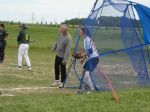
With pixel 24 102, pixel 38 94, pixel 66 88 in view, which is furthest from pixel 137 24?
pixel 24 102

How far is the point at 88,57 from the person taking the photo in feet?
45.6

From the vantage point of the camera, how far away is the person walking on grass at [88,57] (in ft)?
45.4

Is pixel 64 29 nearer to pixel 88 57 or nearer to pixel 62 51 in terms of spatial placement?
pixel 62 51

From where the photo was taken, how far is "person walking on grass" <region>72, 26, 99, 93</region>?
544 inches

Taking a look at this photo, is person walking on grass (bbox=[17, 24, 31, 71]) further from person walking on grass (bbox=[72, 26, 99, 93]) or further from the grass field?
person walking on grass (bbox=[72, 26, 99, 93])

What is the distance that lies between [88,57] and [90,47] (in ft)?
0.97

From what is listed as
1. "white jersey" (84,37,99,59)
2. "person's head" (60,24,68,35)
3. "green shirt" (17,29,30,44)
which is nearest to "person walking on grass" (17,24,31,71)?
"green shirt" (17,29,30,44)

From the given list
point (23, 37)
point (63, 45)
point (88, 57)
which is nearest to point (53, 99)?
point (88, 57)

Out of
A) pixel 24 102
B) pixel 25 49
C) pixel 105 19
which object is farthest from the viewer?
pixel 25 49

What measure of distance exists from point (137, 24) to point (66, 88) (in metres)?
2.83

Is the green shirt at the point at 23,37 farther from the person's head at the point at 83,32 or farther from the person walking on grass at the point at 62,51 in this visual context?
the person's head at the point at 83,32

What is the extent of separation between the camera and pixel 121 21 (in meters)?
14.6

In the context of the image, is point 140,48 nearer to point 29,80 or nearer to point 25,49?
A: point 29,80

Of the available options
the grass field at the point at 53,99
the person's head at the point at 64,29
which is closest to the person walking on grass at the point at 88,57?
the grass field at the point at 53,99
